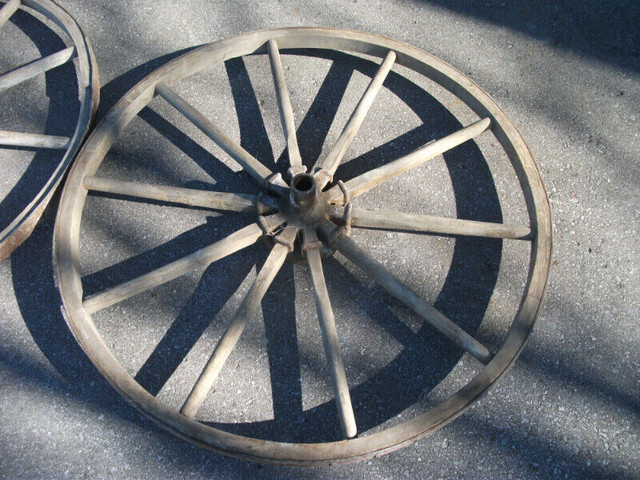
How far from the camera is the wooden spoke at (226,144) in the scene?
5.46ft

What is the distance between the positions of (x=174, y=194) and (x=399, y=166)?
65cm

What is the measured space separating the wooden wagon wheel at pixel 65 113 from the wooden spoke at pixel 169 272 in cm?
37

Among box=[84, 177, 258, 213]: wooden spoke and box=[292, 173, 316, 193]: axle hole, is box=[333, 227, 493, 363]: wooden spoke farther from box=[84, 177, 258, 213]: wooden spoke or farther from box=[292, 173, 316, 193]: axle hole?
box=[84, 177, 258, 213]: wooden spoke

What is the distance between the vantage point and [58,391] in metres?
1.66

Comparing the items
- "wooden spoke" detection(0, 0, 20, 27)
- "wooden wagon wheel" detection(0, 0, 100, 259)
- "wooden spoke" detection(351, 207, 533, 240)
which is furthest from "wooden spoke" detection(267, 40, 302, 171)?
"wooden spoke" detection(0, 0, 20, 27)

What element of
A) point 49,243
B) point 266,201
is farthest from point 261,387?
point 49,243

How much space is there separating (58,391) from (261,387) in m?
0.60

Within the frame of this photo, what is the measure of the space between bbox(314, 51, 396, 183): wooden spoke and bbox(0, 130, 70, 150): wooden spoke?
0.84 m

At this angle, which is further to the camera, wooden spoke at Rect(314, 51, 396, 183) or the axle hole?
wooden spoke at Rect(314, 51, 396, 183)

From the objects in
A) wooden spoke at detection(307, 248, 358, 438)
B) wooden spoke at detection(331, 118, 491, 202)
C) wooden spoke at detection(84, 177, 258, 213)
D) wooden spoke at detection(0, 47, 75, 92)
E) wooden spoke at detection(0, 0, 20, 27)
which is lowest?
wooden spoke at detection(307, 248, 358, 438)

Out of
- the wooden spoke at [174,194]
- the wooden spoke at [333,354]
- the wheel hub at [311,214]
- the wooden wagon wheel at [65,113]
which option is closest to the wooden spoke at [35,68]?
the wooden wagon wheel at [65,113]

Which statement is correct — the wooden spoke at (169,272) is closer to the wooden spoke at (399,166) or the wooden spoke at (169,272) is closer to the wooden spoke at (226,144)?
the wooden spoke at (226,144)

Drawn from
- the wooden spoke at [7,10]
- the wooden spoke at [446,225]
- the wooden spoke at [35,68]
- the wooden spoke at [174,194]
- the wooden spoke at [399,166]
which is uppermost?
the wooden spoke at [7,10]

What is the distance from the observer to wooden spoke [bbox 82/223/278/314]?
1473mm
